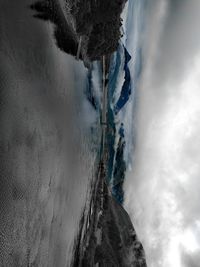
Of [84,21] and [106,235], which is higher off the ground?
[84,21]

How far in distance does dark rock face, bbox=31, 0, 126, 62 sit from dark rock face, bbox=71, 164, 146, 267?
3362mm

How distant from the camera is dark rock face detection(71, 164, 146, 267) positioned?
781 cm

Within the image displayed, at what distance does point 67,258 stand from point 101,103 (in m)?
4.28

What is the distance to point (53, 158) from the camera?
4844 mm

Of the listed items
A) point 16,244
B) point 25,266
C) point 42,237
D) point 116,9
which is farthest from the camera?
point 116,9

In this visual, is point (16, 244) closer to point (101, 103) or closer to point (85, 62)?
point (85, 62)

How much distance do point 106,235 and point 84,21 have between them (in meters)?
5.02

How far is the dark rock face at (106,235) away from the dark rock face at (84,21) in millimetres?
3362

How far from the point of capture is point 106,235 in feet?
28.1

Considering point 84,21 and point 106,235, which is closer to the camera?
point 84,21

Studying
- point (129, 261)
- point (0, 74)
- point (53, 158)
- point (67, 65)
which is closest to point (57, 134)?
point (53, 158)

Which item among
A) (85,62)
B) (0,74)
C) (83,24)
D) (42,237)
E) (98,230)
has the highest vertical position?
(85,62)

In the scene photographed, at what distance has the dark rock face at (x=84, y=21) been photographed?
17.0ft

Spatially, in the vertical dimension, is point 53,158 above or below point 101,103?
below
